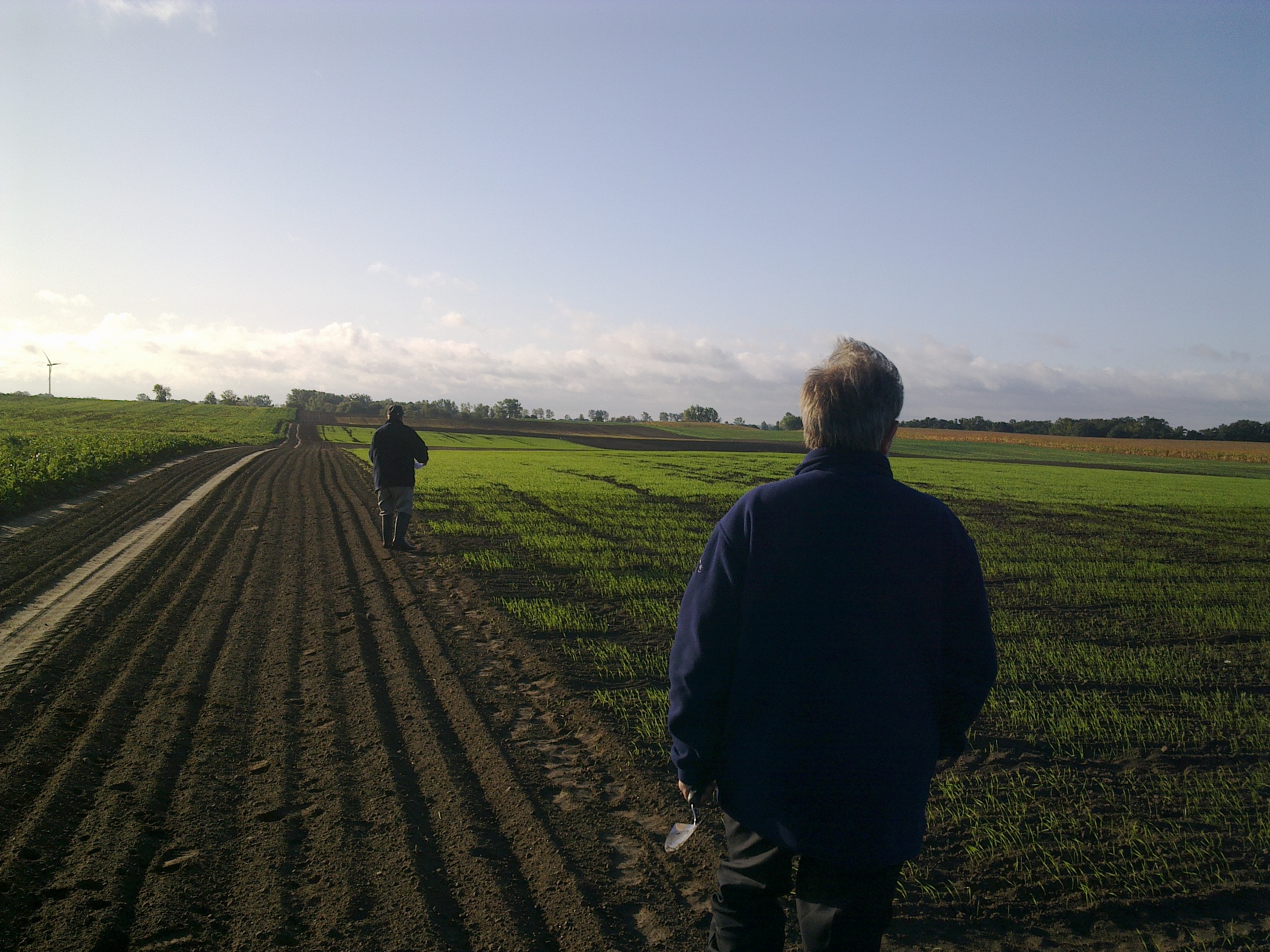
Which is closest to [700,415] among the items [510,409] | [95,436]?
[510,409]

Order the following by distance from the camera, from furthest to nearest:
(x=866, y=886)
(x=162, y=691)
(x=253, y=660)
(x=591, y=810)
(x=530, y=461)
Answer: (x=530, y=461) < (x=253, y=660) < (x=162, y=691) < (x=591, y=810) < (x=866, y=886)

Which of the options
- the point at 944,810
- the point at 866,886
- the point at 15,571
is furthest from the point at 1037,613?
the point at 15,571

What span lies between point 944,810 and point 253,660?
5.10 m

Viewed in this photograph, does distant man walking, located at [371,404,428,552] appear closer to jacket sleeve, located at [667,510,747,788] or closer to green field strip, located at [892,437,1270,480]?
jacket sleeve, located at [667,510,747,788]

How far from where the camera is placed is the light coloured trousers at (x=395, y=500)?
11.1 metres

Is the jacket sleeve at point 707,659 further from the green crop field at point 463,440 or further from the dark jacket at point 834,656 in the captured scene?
the green crop field at point 463,440

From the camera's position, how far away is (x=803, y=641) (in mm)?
1931

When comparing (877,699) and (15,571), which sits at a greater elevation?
(877,699)

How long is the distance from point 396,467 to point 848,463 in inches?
380

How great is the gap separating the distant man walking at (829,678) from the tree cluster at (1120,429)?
11177 centimetres

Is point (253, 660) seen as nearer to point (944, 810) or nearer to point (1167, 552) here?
point (944, 810)

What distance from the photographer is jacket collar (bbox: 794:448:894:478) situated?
201cm

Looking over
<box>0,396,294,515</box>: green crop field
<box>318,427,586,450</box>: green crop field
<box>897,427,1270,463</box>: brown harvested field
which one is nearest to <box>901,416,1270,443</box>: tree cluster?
<box>897,427,1270,463</box>: brown harvested field

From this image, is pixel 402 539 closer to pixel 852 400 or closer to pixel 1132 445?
pixel 852 400
